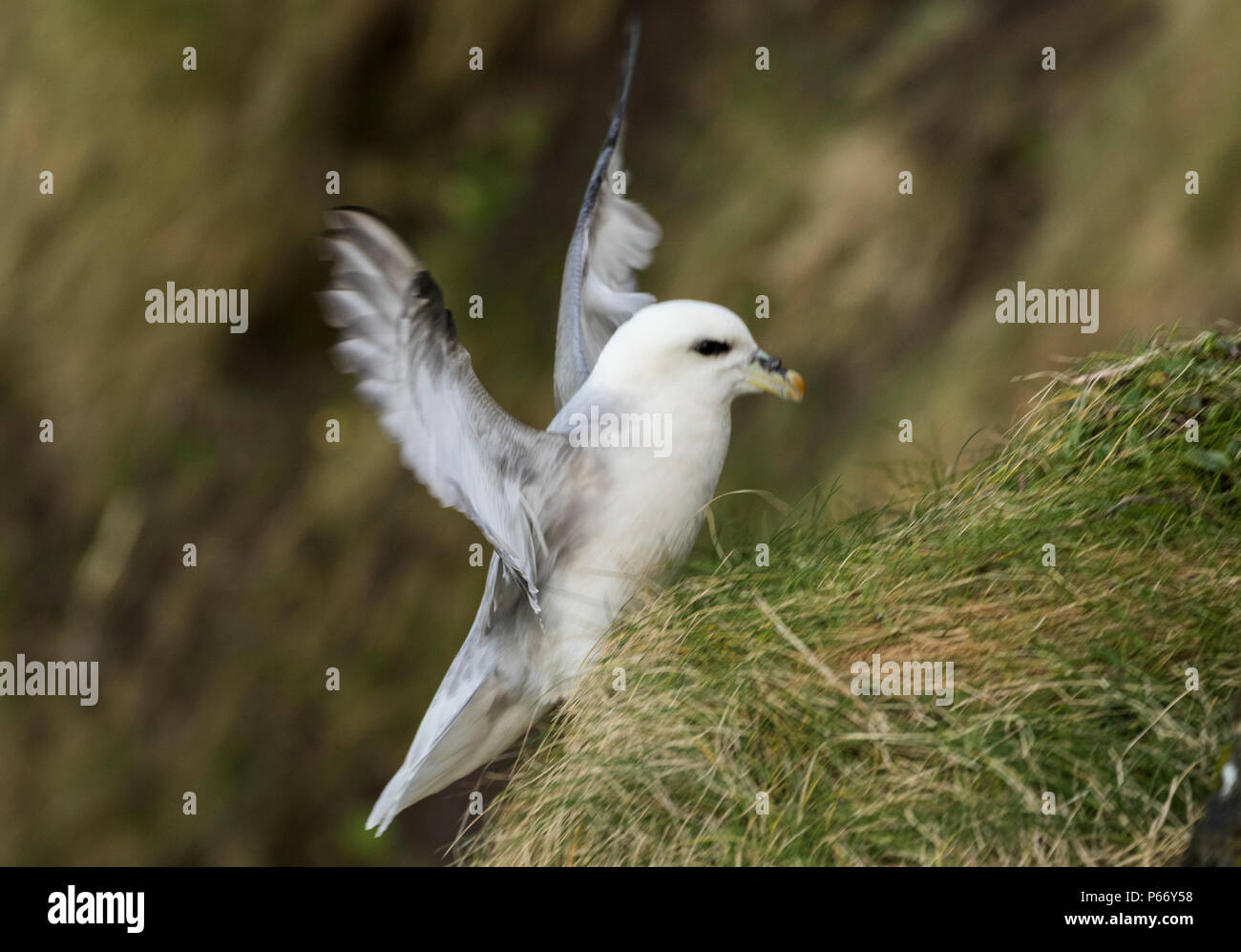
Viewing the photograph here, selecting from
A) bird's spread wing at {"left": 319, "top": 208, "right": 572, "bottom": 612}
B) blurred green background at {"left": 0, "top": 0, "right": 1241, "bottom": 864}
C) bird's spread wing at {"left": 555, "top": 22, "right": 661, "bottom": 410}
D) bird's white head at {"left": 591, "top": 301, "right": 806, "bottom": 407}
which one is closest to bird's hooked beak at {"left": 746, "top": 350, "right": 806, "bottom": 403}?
bird's white head at {"left": 591, "top": 301, "right": 806, "bottom": 407}

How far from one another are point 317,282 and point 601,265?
523 centimetres

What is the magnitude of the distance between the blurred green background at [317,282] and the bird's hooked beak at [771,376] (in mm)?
3828

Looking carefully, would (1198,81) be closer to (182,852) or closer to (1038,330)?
(1038,330)

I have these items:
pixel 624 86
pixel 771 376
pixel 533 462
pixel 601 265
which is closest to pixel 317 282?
pixel 601 265

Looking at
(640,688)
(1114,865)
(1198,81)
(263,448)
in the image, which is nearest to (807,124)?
(1198,81)

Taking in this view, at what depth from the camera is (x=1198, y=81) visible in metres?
6.00

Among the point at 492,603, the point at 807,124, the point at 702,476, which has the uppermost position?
the point at 807,124

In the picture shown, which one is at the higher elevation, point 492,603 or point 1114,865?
point 492,603

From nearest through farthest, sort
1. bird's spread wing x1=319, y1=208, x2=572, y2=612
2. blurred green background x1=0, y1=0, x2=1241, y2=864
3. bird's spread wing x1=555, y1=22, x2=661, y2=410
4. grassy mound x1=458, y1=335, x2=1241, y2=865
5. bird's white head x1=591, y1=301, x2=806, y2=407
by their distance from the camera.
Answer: grassy mound x1=458, y1=335, x2=1241, y2=865 < bird's spread wing x1=319, y1=208, x2=572, y2=612 < bird's white head x1=591, y1=301, x2=806, y2=407 < bird's spread wing x1=555, y1=22, x2=661, y2=410 < blurred green background x1=0, y1=0, x2=1241, y2=864

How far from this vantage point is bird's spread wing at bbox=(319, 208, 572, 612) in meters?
3.03

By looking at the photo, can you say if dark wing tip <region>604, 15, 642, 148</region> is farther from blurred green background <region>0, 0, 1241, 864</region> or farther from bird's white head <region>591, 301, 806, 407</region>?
blurred green background <region>0, 0, 1241, 864</region>

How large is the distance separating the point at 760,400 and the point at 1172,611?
5.08 m

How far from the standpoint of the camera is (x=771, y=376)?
10.8 ft

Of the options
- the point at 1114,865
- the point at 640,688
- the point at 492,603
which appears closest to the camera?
the point at 1114,865
